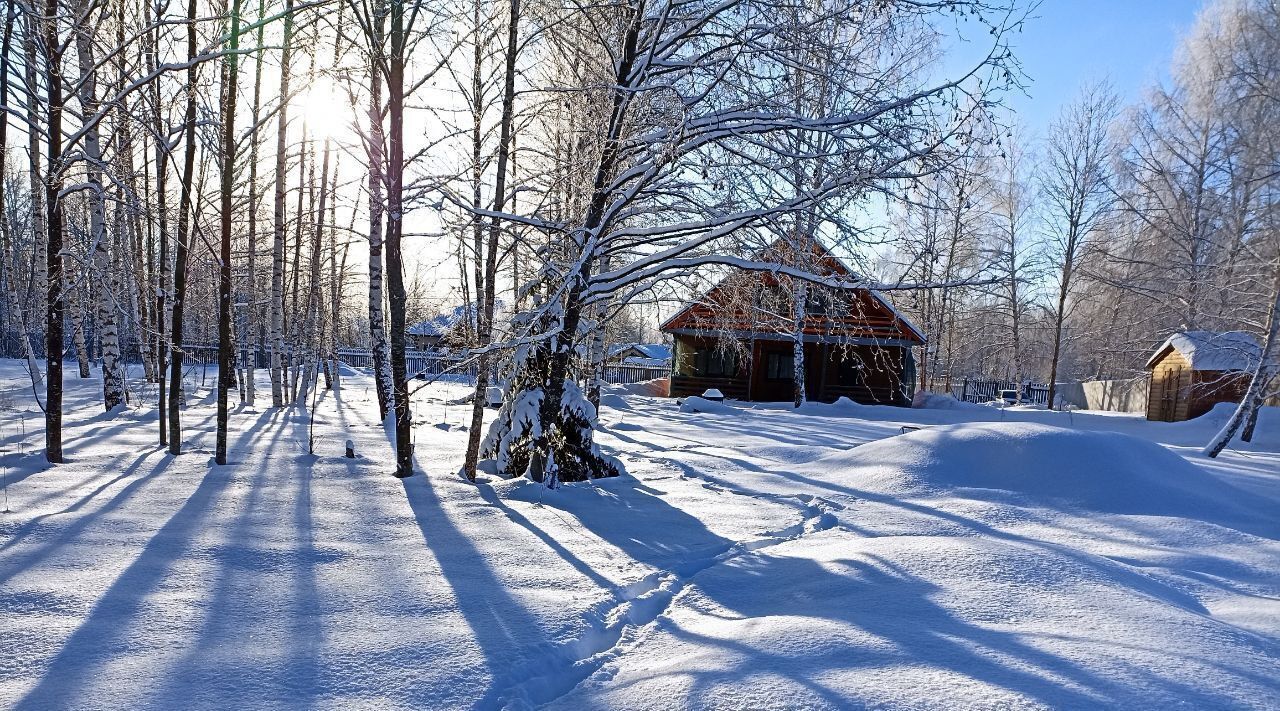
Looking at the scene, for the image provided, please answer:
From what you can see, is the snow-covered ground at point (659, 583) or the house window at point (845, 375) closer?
the snow-covered ground at point (659, 583)

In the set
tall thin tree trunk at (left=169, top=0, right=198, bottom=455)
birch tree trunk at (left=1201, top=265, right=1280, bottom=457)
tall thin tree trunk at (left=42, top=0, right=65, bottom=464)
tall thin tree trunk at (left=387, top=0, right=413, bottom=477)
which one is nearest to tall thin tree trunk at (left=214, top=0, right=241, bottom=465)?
tall thin tree trunk at (left=169, top=0, right=198, bottom=455)

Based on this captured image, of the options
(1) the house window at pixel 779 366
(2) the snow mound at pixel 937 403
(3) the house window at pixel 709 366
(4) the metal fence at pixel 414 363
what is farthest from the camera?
(4) the metal fence at pixel 414 363

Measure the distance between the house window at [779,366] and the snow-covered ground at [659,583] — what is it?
1672cm

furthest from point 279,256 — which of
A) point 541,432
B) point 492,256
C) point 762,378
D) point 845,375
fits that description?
point 845,375

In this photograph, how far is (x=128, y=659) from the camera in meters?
2.58

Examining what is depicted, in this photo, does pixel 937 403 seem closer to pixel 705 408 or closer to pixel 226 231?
pixel 705 408

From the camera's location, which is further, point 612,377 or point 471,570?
point 612,377

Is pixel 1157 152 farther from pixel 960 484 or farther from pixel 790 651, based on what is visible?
pixel 790 651

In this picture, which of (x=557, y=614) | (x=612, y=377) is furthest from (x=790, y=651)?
(x=612, y=377)

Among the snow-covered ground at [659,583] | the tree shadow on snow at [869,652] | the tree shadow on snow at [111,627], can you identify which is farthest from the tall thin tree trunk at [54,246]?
the tree shadow on snow at [869,652]

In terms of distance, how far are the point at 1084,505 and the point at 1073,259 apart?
84.1 ft

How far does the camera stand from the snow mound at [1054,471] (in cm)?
597

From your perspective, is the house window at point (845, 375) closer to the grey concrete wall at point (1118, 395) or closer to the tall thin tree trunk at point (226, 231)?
the grey concrete wall at point (1118, 395)

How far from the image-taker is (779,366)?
80.2 ft
